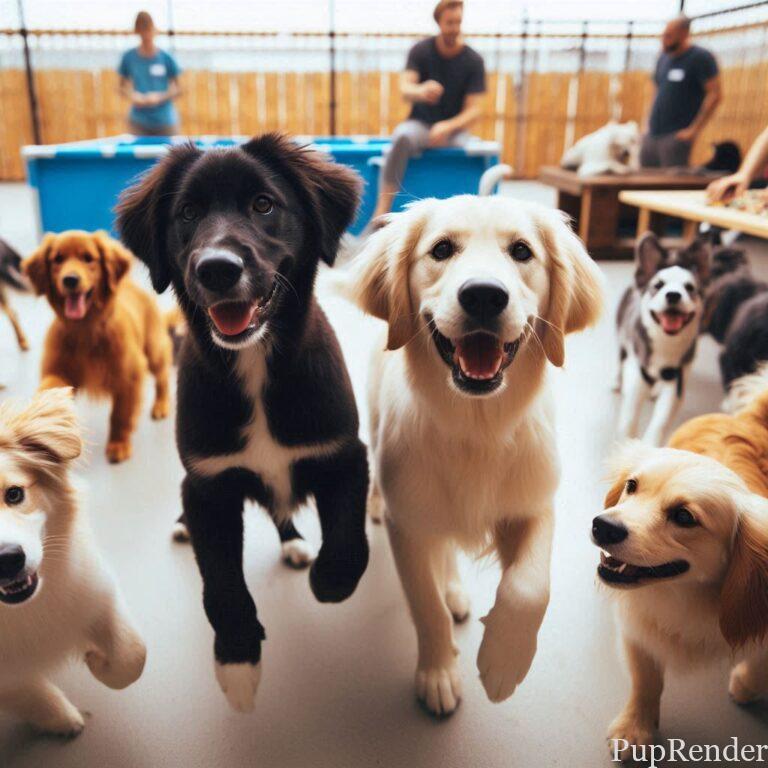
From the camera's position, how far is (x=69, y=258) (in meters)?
2.53

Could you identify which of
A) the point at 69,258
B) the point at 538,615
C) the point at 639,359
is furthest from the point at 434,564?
the point at 69,258

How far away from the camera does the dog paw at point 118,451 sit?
2514 mm

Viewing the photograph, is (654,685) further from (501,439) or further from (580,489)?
(580,489)

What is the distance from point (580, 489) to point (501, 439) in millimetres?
1046

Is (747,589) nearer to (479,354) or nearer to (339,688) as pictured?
(479,354)

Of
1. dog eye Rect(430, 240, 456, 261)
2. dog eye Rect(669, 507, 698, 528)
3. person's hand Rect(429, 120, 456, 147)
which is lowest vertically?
dog eye Rect(669, 507, 698, 528)

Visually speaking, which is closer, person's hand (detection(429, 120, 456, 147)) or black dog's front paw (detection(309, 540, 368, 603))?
black dog's front paw (detection(309, 540, 368, 603))

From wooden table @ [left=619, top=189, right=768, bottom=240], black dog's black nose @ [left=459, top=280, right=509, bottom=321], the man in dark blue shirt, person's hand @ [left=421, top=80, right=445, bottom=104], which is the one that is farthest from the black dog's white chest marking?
the man in dark blue shirt

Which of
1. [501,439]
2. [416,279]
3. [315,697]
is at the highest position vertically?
[416,279]

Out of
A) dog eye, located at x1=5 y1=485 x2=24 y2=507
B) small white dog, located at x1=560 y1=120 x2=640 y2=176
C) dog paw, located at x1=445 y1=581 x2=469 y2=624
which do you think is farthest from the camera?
small white dog, located at x1=560 y1=120 x2=640 y2=176

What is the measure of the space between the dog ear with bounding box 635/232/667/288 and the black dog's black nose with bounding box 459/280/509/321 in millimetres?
1704

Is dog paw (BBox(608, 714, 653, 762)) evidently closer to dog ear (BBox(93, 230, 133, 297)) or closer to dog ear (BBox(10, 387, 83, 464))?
dog ear (BBox(10, 387, 83, 464))

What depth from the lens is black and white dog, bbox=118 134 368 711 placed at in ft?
4.33

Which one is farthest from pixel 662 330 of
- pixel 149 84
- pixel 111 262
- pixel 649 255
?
pixel 149 84
